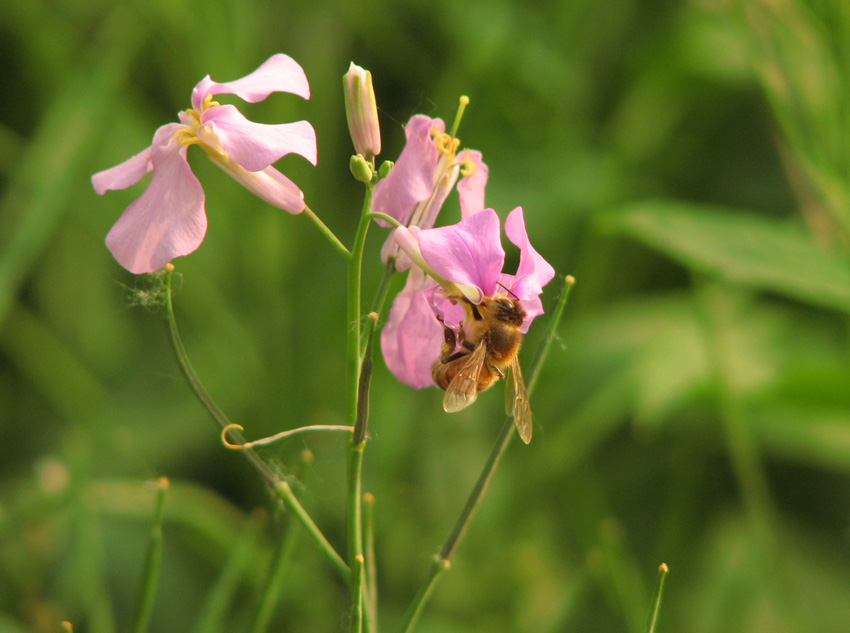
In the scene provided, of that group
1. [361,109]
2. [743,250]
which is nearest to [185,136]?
[361,109]

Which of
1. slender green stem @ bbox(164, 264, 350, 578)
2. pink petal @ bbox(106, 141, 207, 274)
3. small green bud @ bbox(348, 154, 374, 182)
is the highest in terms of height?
small green bud @ bbox(348, 154, 374, 182)

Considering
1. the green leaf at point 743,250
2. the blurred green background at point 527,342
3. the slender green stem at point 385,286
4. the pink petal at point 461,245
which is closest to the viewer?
the pink petal at point 461,245

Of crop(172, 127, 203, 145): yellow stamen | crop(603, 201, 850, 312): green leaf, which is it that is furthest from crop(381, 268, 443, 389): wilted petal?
crop(603, 201, 850, 312): green leaf

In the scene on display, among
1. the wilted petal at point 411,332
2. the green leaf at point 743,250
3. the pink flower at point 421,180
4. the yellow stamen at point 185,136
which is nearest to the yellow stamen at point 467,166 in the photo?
the pink flower at point 421,180

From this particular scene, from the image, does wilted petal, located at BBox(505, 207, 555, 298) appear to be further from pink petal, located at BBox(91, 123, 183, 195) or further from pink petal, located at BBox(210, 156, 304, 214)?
pink petal, located at BBox(91, 123, 183, 195)

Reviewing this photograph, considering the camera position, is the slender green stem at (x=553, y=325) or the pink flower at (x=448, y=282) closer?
the pink flower at (x=448, y=282)

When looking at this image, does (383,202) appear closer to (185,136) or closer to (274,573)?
(185,136)

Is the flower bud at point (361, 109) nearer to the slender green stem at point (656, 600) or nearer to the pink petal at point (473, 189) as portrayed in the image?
the pink petal at point (473, 189)
